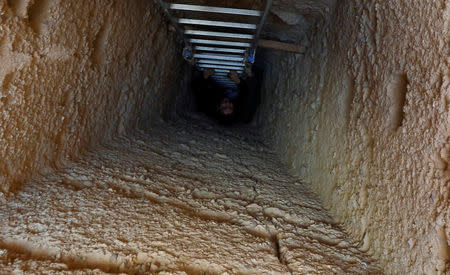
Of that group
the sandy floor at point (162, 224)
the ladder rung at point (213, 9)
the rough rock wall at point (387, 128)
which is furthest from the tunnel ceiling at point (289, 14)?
the sandy floor at point (162, 224)

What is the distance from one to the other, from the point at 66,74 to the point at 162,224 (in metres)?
0.82

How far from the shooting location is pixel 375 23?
139 cm

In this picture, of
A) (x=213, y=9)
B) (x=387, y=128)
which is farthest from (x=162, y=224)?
(x=213, y=9)

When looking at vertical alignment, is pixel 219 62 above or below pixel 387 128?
above

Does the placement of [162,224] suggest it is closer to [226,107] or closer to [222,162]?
[222,162]

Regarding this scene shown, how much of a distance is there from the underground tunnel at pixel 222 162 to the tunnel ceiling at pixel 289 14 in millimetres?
18

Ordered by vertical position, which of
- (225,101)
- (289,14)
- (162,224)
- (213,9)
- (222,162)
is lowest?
(162,224)

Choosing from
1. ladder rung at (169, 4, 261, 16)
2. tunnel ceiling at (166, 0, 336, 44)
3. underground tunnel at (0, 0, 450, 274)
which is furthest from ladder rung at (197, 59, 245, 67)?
ladder rung at (169, 4, 261, 16)

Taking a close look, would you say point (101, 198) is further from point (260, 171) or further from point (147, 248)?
point (260, 171)

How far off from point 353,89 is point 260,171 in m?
0.94

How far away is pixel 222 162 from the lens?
2.39 metres

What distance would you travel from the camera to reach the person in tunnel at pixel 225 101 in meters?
4.54

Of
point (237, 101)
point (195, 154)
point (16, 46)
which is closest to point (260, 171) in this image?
point (195, 154)

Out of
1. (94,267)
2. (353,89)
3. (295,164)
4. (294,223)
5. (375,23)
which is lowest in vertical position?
(94,267)
